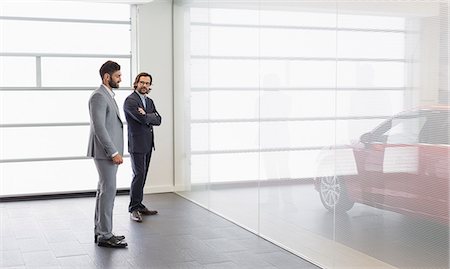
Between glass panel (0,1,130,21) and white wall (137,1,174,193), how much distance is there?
0.40m

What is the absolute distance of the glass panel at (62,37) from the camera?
8.79 meters

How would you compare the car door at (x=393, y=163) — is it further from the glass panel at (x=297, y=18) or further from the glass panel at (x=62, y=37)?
the glass panel at (x=62, y=37)

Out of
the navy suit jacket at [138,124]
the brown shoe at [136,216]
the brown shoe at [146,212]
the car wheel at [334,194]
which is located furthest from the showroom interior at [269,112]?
the brown shoe at [136,216]

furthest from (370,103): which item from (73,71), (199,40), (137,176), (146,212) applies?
(73,71)

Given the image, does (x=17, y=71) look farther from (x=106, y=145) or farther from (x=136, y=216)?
(x=106, y=145)

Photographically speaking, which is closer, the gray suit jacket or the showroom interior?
the showroom interior

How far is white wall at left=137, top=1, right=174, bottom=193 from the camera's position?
9.11 metres

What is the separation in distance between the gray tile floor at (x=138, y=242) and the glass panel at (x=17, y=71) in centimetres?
181

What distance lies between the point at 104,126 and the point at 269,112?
1617 mm

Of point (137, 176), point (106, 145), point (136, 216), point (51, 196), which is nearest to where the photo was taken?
point (106, 145)

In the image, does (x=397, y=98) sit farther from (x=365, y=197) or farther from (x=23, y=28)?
(x=23, y=28)

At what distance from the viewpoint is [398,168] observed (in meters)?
4.38

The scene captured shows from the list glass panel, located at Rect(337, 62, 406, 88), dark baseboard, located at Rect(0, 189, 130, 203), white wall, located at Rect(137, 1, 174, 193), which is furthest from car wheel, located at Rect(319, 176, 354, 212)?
dark baseboard, located at Rect(0, 189, 130, 203)

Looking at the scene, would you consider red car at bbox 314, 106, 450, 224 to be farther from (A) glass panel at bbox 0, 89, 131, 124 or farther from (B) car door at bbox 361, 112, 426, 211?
(A) glass panel at bbox 0, 89, 131, 124
